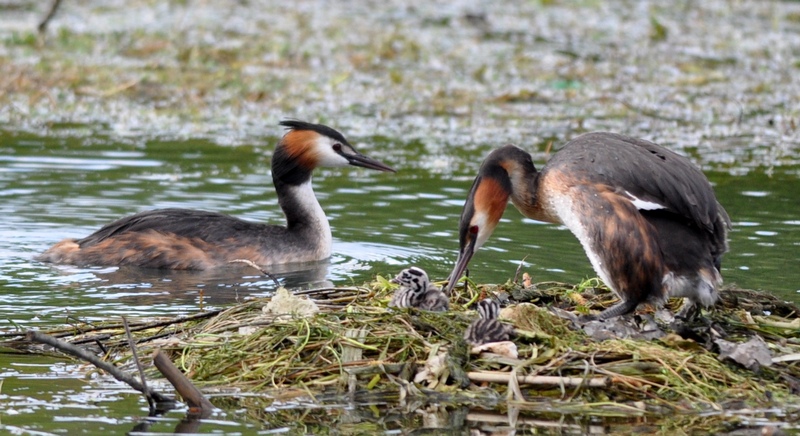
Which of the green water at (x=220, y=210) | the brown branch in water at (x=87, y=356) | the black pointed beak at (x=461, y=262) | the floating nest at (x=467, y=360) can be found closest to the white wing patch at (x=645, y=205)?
the floating nest at (x=467, y=360)

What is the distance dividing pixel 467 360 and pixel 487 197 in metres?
1.22

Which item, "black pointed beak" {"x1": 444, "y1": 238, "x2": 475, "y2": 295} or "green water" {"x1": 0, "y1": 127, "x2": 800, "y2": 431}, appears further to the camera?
"green water" {"x1": 0, "y1": 127, "x2": 800, "y2": 431}

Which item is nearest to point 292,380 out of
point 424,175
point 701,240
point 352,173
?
point 701,240

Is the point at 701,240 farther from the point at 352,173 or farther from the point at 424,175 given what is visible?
the point at 352,173

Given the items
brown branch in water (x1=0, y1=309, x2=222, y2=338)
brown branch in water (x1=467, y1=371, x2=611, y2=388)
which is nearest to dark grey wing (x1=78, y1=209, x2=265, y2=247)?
brown branch in water (x1=0, y1=309, x2=222, y2=338)

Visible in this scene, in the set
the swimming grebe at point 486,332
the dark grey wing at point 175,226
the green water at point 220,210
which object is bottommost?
the green water at point 220,210

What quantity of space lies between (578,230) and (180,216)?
11.7 feet

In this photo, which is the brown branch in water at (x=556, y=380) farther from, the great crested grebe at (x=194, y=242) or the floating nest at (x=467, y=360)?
the great crested grebe at (x=194, y=242)

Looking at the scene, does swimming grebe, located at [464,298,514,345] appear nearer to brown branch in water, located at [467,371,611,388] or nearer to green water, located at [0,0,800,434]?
brown branch in water, located at [467,371,611,388]

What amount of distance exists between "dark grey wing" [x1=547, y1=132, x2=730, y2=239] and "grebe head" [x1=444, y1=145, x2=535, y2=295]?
264 mm

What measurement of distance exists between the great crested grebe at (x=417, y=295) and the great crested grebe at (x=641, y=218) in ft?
1.72

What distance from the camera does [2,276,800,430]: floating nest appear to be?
563 centimetres

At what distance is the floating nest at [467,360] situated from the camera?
563 cm

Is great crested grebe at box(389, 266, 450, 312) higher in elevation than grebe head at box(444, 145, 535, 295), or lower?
lower
